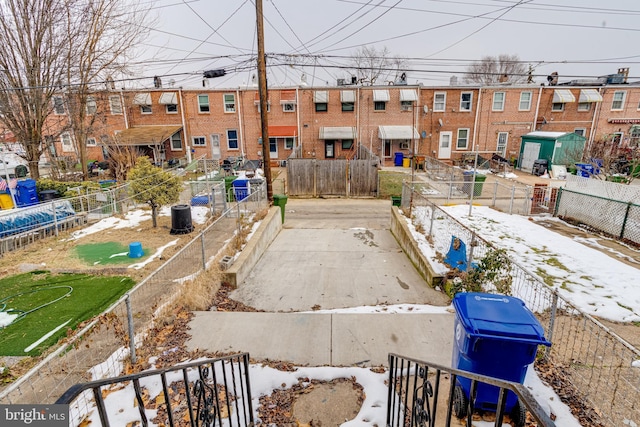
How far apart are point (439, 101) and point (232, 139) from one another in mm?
17063

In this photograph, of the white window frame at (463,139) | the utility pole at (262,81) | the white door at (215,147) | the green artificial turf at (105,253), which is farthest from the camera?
the white door at (215,147)

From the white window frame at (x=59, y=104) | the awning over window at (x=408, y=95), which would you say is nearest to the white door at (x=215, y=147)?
the white window frame at (x=59, y=104)

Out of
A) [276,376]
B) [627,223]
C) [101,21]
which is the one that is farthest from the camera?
[101,21]

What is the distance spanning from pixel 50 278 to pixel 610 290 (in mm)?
12184

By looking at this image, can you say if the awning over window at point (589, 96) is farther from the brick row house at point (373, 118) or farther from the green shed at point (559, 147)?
the green shed at point (559, 147)

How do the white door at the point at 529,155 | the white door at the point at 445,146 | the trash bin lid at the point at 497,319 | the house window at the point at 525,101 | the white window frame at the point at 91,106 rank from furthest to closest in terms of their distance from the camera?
the white door at the point at 445,146 < the house window at the point at 525,101 < the white door at the point at 529,155 < the white window frame at the point at 91,106 < the trash bin lid at the point at 497,319

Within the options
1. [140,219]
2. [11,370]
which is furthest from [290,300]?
[140,219]

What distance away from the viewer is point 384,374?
4078 mm

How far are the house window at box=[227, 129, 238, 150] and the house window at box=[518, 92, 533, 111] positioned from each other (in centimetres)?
2311

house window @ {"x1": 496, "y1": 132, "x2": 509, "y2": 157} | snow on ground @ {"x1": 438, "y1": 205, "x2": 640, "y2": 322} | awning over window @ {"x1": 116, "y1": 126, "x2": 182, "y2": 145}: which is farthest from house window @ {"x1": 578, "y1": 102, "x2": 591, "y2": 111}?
awning over window @ {"x1": 116, "y1": 126, "x2": 182, "y2": 145}

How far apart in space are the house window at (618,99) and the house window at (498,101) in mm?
8950

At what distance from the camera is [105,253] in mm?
9484

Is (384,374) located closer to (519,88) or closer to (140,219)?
(140,219)

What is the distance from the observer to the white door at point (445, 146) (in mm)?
26602
